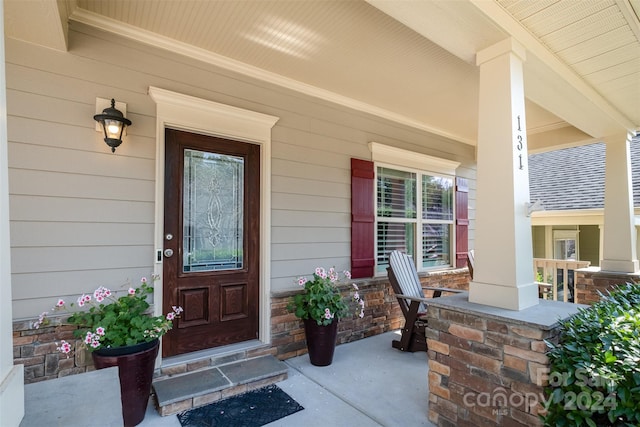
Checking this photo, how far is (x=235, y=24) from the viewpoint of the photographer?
2.58 metres

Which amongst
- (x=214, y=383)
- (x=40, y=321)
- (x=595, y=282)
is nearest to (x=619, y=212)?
(x=595, y=282)

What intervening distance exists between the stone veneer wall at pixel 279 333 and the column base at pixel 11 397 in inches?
74.7

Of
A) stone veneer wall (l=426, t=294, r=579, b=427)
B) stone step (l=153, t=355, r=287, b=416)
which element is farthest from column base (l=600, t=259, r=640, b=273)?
stone step (l=153, t=355, r=287, b=416)

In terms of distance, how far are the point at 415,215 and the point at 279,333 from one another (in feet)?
8.54

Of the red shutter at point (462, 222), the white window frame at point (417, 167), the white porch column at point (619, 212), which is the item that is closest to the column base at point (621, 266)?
the white porch column at point (619, 212)

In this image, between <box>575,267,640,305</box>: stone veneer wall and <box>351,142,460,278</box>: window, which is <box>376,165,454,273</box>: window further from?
<box>575,267,640,305</box>: stone veneer wall

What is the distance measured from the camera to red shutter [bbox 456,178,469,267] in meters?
5.38

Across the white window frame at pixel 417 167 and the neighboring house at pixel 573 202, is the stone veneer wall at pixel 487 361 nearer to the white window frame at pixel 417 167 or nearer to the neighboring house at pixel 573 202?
the white window frame at pixel 417 167

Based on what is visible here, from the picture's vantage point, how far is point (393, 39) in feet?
8.91

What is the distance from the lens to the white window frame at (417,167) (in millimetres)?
4316

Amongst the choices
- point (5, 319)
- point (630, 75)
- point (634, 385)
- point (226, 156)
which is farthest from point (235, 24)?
point (630, 75)

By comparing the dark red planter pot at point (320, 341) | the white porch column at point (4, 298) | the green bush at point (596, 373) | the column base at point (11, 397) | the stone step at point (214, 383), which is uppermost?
the white porch column at point (4, 298)

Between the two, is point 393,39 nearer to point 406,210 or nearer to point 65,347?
point 406,210

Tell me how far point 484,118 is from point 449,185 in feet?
10.7
